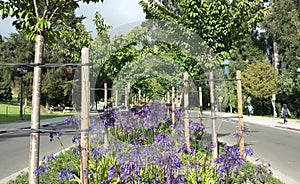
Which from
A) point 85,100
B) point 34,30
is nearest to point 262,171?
point 85,100

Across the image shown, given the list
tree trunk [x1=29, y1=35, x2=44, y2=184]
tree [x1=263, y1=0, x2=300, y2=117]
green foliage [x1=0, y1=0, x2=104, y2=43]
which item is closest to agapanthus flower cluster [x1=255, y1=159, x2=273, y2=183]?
tree trunk [x1=29, y1=35, x2=44, y2=184]

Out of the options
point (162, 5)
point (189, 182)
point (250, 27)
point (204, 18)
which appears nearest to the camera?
point (189, 182)

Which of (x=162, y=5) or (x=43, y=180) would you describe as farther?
(x=162, y=5)

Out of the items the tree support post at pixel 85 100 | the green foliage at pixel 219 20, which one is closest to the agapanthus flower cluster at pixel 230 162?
the tree support post at pixel 85 100

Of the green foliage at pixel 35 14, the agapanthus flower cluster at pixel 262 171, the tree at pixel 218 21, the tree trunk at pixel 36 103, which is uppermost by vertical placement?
the tree at pixel 218 21

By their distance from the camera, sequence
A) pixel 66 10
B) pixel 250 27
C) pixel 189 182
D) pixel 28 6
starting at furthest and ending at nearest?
pixel 250 27
pixel 189 182
pixel 66 10
pixel 28 6

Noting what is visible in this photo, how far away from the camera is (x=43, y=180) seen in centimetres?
523

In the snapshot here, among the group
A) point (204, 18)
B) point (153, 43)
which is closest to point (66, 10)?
point (204, 18)

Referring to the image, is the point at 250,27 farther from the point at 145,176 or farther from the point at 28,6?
the point at 28,6

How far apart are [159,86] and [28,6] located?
1382 centimetres

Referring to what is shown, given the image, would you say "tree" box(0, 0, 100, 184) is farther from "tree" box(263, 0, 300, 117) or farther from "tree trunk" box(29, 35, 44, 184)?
"tree" box(263, 0, 300, 117)

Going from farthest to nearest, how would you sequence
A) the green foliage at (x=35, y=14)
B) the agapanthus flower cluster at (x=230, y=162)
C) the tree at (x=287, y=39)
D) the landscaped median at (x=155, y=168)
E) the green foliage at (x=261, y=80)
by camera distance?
1. the green foliage at (x=261, y=80)
2. the tree at (x=287, y=39)
3. the agapanthus flower cluster at (x=230, y=162)
4. the landscaped median at (x=155, y=168)
5. the green foliage at (x=35, y=14)

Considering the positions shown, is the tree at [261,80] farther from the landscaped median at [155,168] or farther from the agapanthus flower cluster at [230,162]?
the agapanthus flower cluster at [230,162]

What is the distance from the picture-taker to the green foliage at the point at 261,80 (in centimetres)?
3503
